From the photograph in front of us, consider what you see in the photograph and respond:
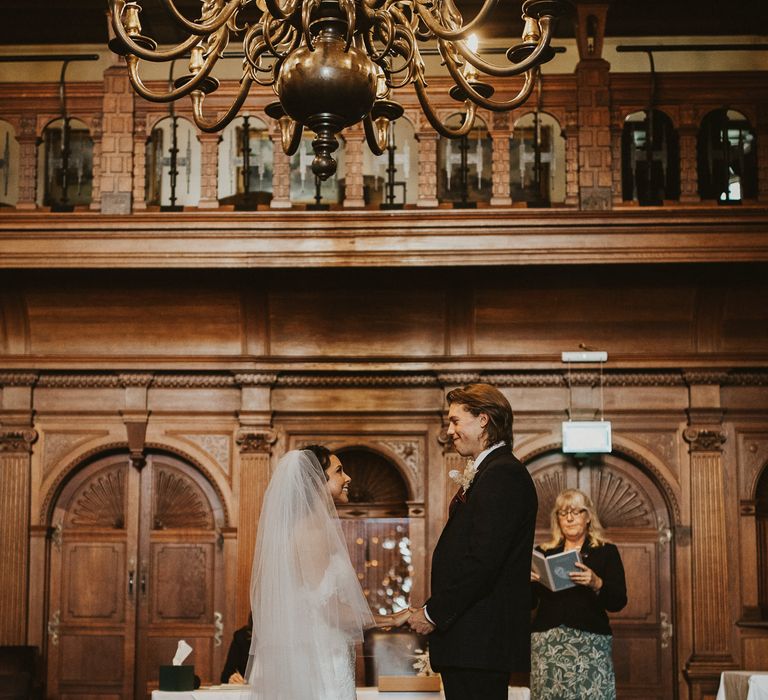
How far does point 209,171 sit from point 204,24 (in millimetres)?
3568

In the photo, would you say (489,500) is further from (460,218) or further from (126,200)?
(126,200)

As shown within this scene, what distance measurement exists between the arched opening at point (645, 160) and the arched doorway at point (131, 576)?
12.6 ft

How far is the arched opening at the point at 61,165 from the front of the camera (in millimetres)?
8219

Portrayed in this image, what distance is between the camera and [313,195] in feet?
27.2

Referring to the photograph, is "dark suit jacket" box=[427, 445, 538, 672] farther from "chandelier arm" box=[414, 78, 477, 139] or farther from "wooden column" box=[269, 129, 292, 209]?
"wooden column" box=[269, 129, 292, 209]

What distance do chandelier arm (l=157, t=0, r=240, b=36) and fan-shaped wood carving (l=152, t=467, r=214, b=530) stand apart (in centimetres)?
467

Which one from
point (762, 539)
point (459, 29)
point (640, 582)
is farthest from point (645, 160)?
point (459, 29)

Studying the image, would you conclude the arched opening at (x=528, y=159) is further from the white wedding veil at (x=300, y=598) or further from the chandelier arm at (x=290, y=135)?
the white wedding veil at (x=300, y=598)

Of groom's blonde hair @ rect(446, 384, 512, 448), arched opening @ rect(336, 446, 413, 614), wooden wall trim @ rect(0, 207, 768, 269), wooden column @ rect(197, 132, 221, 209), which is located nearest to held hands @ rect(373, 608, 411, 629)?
groom's blonde hair @ rect(446, 384, 512, 448)

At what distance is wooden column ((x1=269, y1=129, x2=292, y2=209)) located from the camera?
732 centimetres

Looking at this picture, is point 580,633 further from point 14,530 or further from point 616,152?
point 14,530

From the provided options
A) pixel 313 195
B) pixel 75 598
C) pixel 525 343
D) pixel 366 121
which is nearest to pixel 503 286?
pixel 525 343

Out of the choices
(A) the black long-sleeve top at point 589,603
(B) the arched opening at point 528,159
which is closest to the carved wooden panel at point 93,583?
(A) the black long-sleeve top at point 589,603

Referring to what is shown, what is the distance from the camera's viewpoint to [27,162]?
743cm
